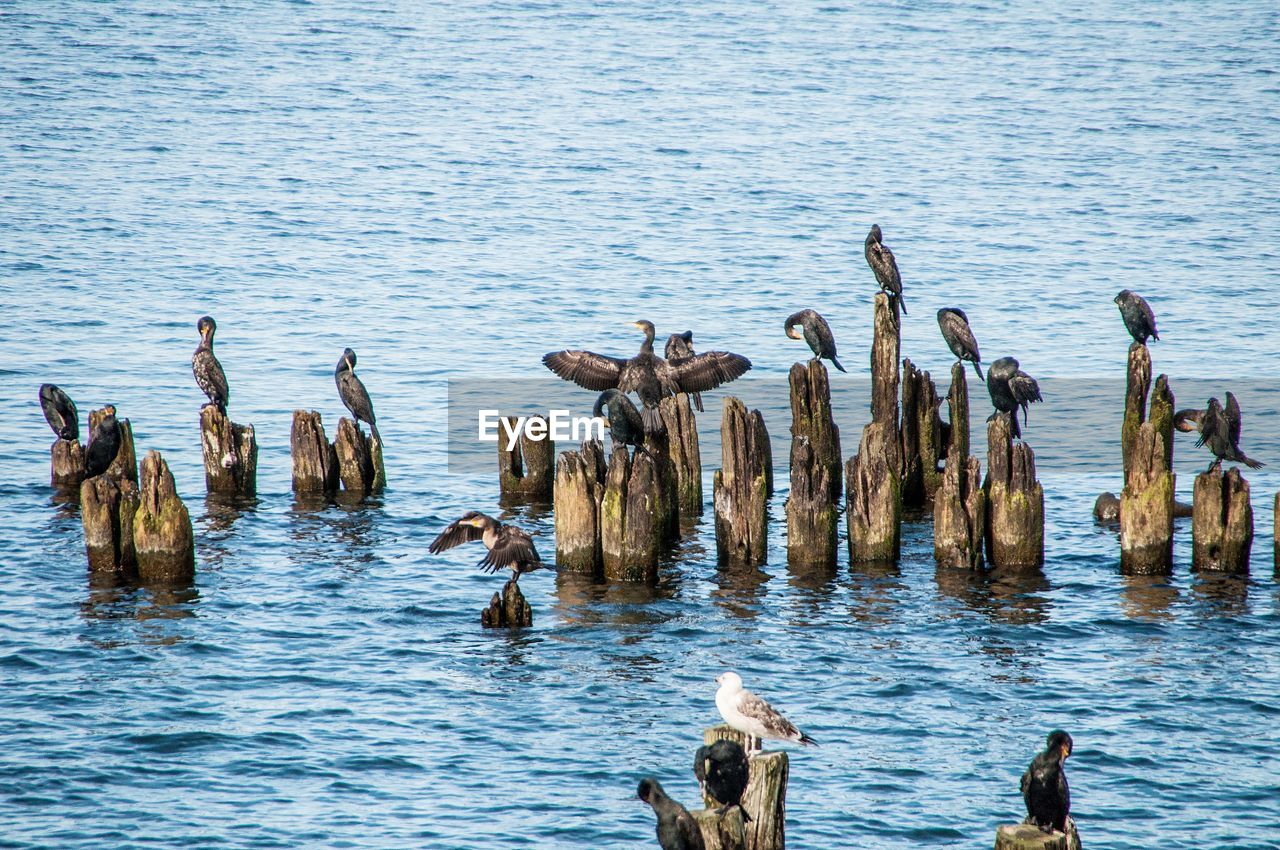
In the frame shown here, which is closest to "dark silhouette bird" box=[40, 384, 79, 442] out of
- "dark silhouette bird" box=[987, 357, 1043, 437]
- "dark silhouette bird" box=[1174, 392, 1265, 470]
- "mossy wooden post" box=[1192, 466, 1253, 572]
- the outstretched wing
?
the outstretched wing

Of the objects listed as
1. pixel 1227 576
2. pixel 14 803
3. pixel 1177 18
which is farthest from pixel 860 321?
pixel 1177 18

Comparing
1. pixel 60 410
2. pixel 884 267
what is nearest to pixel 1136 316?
pixel 884 267

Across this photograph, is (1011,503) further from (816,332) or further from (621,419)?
(621,419)

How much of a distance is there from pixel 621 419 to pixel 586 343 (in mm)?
19123

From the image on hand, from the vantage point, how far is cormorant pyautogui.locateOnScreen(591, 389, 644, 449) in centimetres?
1897

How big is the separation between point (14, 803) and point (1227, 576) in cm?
1305

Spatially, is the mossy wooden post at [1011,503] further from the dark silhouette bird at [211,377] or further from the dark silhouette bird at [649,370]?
the dark silhouette bird at [211,377]

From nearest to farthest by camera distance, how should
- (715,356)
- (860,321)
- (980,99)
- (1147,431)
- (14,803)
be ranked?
(14,803)
(1147,431)
(715,356)
(860,321)
(980,99)

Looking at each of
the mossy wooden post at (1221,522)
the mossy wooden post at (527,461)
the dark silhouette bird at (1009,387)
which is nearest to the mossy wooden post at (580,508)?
the mossy wooden post at (527,461)

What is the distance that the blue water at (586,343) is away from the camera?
1491 centimetres

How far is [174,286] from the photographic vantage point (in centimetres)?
4491

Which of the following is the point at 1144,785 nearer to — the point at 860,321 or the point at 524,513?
the point at 524,513

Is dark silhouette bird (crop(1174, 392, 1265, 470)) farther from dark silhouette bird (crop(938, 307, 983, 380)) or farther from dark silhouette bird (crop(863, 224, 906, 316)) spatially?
dark silhouette bird (crop(863, 224, 906, 316))

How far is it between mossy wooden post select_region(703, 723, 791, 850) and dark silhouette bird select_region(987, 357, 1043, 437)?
9.52m
